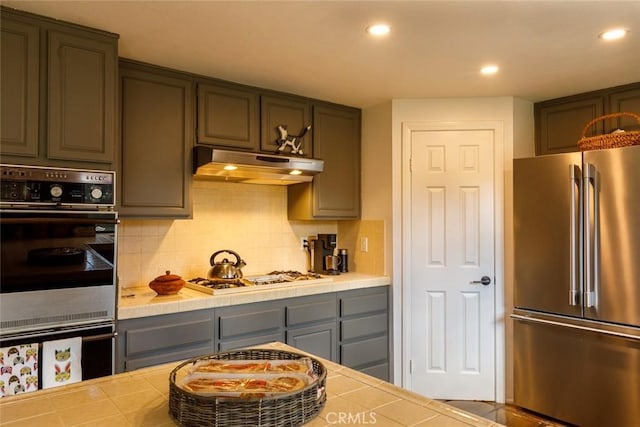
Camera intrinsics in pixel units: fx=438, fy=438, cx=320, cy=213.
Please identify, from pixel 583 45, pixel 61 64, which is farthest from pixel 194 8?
pixel 583 45

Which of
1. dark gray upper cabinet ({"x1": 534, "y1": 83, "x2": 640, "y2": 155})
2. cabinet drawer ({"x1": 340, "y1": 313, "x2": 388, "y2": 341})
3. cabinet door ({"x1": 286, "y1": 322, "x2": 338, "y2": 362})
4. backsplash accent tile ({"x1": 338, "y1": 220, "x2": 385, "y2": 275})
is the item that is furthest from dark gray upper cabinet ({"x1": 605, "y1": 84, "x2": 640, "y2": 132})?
cabinet door ({"x1": 286, "y1": 322, "x2": 338, "y2": 362})

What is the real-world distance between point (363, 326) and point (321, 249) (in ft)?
2.45

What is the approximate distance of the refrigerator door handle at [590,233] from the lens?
2691 mm

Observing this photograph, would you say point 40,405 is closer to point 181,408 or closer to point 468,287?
point 181,408

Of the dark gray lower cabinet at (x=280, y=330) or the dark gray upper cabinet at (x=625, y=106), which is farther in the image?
the dark gray upper cabinet at (x=625, y=106)

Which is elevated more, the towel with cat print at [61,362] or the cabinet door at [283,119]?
the cabinet door at [283,119]

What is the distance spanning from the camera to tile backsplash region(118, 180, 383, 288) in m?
2.95

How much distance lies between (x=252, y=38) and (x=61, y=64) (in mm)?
938

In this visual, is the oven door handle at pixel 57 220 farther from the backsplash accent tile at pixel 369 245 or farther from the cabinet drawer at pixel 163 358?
the backsplash accent tile at pixel 369 245

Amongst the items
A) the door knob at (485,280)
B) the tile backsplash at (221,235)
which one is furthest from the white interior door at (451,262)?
the tile backsplash at (221,235)

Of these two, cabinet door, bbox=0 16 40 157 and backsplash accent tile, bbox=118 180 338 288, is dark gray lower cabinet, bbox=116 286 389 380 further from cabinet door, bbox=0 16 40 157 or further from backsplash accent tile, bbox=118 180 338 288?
cabinet door, bbox=0 16 40 157

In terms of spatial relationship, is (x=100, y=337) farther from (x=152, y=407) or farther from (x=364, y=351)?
(x=364, y=351)

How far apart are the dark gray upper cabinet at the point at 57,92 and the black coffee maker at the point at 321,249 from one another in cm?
190

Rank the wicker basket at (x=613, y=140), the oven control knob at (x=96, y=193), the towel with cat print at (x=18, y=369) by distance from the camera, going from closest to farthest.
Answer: the towel with cat print at (x=18, y=369)
the oven control knob at (x=96, y=193)
the wicker basket at (x=613, y=140)
